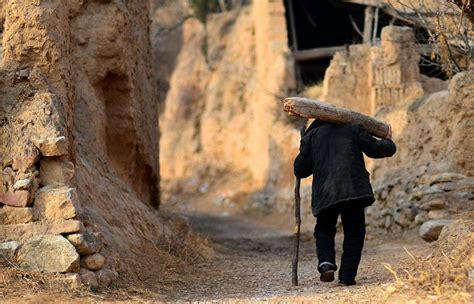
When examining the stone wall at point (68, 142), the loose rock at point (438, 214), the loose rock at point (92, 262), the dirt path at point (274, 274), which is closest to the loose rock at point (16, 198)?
the stone wall at point (68, 142)

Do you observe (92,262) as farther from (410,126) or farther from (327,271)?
(410,126)

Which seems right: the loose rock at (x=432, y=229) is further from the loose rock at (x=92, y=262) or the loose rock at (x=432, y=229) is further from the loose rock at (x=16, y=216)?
the loose rock at (x=16, y=216)

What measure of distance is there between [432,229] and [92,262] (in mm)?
4587

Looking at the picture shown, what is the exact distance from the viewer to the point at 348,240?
6.69m

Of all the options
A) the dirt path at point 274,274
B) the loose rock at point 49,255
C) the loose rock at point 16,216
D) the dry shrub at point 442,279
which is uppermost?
the loose rock at point 16,216

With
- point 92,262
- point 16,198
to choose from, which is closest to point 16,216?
point 16,198

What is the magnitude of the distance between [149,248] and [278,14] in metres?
11.5

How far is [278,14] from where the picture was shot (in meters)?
18.8

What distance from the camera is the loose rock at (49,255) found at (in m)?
6.10

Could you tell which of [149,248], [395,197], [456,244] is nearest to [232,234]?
[395,197]

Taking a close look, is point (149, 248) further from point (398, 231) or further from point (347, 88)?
point (347, 88)

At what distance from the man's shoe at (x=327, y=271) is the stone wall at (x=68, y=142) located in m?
1.74

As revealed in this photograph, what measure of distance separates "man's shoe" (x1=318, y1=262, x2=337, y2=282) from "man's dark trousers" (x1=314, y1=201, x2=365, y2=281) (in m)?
0.04

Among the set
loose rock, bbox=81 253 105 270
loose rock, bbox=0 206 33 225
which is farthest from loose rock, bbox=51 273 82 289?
loose rock, bbox=0 206 33 225
